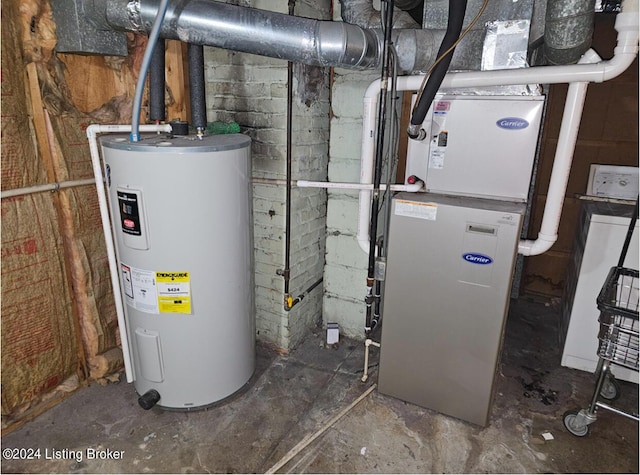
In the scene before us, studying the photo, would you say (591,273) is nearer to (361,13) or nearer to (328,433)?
(328,433)

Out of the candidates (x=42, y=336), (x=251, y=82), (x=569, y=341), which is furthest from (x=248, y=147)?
(x=569, y=341)

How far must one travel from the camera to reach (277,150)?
2186 millimetres

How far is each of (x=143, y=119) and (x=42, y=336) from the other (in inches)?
46.5

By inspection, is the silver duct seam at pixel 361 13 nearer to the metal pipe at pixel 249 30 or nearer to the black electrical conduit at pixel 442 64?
the metal pipe at pixel 249 30

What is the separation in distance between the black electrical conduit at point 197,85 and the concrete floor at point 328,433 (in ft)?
4.40

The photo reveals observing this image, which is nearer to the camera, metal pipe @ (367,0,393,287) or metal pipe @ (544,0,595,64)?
metal pipe @ (544,0,595,64)

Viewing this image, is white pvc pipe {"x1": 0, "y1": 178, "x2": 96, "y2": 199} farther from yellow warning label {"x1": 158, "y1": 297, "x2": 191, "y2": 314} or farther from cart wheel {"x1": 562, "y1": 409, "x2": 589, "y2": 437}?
cart wheel {"x1": 562, "y1": 409, "x2": 589, "y2": 437}

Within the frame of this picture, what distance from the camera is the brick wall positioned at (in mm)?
2145

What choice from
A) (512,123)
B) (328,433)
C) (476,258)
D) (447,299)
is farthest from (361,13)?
(328,433)

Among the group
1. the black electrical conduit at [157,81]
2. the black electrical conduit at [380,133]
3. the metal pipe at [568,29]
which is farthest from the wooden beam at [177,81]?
the metal pipe at [568,29]

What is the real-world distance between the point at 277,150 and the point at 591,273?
71.8 inches

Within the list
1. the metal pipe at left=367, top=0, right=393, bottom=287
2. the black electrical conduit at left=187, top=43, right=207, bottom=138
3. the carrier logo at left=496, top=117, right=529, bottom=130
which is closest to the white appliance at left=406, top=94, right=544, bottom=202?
the carrier logo at left=496, top=117, right=529, bottom=130

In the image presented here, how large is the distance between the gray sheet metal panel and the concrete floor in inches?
6.5

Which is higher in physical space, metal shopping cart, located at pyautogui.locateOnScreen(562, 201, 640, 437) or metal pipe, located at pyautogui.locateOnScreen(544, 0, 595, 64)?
metal pipe, located at pyautogui.locateOnScreen(544, 0, 595, 64)
